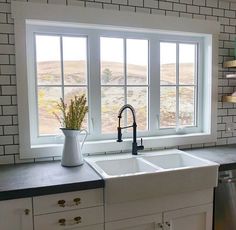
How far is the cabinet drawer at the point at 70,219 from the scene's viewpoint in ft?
4.73

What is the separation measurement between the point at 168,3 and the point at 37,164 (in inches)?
64.8

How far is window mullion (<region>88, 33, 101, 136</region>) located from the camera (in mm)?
2131

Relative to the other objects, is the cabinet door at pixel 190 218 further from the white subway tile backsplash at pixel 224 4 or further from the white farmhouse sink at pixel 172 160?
the white subway tile backsplash at pixel 224 4

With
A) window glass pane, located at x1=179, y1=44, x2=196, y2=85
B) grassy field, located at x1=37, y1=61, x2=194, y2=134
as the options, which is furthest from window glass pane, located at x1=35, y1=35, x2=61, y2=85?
window glass pane, located at x1=179, y1=44, x2=196, y2=85

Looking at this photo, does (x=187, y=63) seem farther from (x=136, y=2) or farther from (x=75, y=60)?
(x=75, y=60)

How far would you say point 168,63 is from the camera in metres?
2.41

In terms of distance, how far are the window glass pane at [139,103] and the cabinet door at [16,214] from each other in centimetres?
116

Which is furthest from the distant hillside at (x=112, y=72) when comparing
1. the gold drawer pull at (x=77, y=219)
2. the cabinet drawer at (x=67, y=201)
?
the gold drawer pull at (x=77, y=219)

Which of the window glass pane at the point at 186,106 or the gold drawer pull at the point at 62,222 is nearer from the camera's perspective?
the gold drawer pull at the point at 62,222

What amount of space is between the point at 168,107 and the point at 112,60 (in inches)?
26.5

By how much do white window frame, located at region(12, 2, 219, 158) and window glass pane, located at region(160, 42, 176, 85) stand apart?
0.28ft

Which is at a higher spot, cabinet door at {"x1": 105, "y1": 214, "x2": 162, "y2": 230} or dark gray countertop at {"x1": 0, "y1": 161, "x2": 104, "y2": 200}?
dark gray countertop at {"x1": 0, "y1": 161, "x2": 104, "y2": 200}

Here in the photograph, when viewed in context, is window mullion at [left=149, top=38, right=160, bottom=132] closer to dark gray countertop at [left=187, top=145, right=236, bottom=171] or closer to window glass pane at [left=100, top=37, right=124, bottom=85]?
window glass pane at [left=100, top=37, right=124, bottom=85]

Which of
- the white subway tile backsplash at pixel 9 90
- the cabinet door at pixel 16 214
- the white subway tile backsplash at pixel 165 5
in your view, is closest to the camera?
the cabinet door at pixel 16 214
